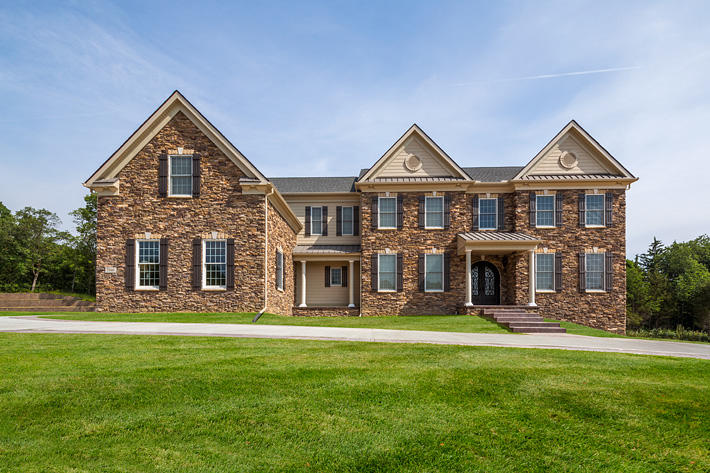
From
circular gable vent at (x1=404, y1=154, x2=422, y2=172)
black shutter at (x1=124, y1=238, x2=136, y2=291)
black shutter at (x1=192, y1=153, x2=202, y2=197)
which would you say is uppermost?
circular gable vent at (x1=404, y1=154, x2=422, y2=172)

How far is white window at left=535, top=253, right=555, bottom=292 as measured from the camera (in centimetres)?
2138

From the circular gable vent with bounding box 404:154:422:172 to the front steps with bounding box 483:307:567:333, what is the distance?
767 cm

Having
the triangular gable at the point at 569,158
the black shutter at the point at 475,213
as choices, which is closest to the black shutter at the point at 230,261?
the black shutter at the point at 475,213

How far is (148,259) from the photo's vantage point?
18578 mm

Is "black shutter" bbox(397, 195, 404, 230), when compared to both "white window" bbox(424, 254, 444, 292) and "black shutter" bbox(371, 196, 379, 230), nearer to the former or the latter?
"black shutter" bbox(371, 196, 379, 230)

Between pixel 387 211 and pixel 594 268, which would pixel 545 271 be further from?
pixel 387 211

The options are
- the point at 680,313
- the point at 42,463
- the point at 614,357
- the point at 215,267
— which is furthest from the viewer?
the point at 680,313

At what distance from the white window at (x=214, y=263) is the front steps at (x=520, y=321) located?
11.3 metres

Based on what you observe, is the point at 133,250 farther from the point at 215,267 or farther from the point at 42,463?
the point at 42,463

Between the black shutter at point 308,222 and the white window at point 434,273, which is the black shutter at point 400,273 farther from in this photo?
the black shutter at point 308,222

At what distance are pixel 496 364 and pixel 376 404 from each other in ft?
9.85

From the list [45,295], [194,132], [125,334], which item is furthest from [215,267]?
[45,295]

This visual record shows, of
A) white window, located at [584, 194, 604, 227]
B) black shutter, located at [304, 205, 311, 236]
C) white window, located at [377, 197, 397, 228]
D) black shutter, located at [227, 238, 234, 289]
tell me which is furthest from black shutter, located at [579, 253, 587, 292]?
black shutter, located at [227, 238, 234, 289]

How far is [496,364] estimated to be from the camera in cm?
730
